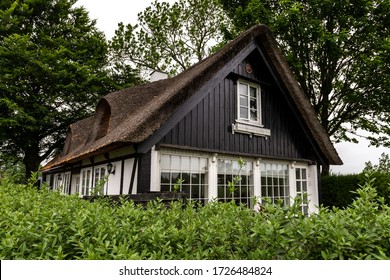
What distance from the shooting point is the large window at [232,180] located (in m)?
9.09

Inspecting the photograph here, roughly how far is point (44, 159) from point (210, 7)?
15.8 meters

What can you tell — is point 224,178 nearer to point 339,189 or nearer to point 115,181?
point 115,181

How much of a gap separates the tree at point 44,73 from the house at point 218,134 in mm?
9548

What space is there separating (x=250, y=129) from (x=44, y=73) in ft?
50.4

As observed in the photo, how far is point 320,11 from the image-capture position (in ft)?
46.3

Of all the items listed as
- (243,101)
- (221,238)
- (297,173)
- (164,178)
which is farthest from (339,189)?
(221,238)

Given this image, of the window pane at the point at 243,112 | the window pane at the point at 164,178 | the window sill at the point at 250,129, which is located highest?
the window pane at the point at 243,112

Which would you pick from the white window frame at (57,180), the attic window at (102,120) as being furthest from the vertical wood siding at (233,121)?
the white window frame at (57,180)

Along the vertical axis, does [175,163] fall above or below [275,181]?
above

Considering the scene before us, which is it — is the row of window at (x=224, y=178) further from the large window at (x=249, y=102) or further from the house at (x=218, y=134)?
the large window at (x=249, y=102)

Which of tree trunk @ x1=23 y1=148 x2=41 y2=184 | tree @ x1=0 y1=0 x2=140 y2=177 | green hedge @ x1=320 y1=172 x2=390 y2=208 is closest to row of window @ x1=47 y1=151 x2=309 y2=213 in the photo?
green hedge @ x1=320 y1=172 x2=390 y2=208

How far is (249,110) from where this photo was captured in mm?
10094

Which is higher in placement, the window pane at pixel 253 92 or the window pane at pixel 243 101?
the window pane at pixel 253 92
